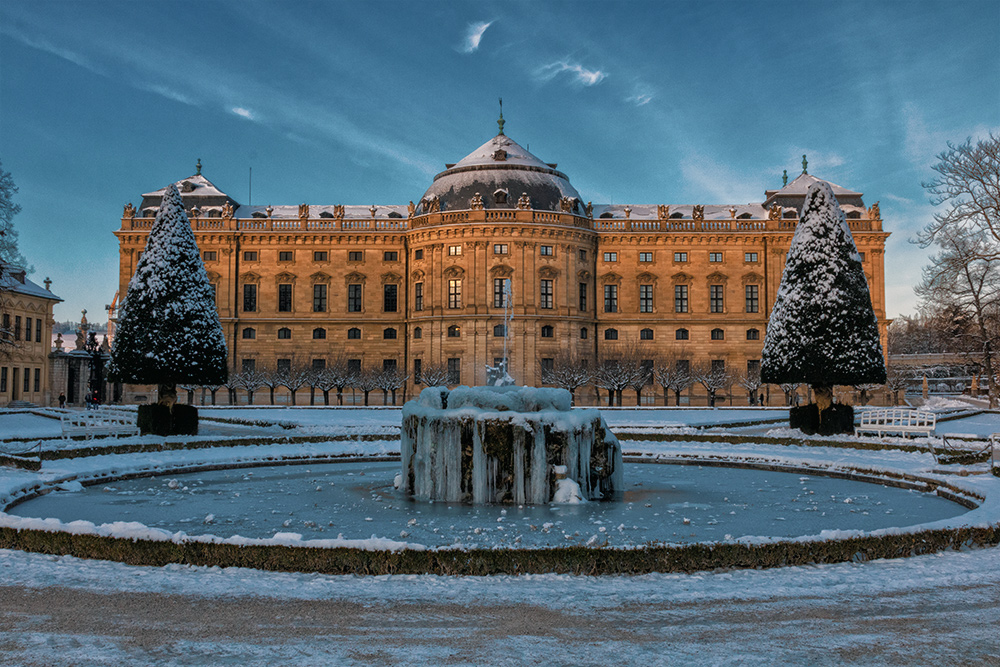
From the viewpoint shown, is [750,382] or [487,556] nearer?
[487,556]

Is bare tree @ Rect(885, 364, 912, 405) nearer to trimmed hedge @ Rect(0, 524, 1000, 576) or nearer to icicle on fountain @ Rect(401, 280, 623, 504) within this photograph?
icicle on fountain @ Rect(401, 280, 623, 504)

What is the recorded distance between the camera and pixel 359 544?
7.24 metres

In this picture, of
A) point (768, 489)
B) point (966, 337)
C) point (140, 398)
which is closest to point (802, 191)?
point (966, 337)

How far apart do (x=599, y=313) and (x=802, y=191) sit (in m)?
17.0

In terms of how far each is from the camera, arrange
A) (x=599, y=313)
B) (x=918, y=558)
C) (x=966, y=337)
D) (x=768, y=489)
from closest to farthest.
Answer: (x=918, y=558) → (x=768, y=489) → (x=966, y=337) → (x=599, y=313)

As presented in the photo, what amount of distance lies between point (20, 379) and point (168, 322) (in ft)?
83.4

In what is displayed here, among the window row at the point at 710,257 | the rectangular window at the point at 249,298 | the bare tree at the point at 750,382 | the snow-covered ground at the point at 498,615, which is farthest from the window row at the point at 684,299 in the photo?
the snow-covered ground at the point at 498,615

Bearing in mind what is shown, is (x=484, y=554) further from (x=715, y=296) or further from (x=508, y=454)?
(x=715, y=296)

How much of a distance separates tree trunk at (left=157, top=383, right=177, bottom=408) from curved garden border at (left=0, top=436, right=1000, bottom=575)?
43.3ft

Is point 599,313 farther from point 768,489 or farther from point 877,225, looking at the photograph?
point 768,489

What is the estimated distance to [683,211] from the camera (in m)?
60.1

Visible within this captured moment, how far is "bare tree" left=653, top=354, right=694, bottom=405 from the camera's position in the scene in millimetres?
47156

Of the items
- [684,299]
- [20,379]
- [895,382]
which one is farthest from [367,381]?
[895,382]

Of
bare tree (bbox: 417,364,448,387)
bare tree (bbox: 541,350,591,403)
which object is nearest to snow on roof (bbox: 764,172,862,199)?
bare tree (bbox: 541,350,591,403)
